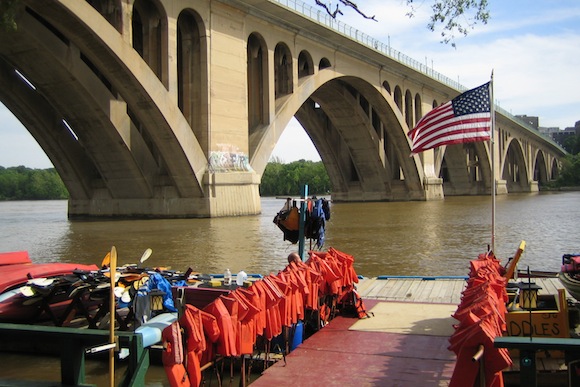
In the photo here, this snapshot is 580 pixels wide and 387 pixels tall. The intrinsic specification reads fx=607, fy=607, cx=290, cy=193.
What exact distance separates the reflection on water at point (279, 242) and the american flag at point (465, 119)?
4.20 metres

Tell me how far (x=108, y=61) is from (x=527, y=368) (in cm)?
2712

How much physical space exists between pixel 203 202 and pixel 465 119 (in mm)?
22187

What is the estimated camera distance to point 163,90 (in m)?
29.4

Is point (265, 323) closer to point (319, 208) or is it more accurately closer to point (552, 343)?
point (552, 343)

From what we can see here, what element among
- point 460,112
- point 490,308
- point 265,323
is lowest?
point 265,323

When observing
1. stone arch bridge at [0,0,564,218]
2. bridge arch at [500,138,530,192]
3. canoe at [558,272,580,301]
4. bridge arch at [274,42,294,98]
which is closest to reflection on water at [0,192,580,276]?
stone arch bridge at [0,0,564,218]

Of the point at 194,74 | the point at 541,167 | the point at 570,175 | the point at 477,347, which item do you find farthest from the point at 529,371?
the point at 541,167

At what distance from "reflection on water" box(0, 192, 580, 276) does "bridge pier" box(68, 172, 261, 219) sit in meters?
1.25

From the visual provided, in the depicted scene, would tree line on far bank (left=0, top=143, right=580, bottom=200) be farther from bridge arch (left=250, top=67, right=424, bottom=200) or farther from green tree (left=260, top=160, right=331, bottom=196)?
bridge arch (left=250, top=67, right=424, bottom=200)

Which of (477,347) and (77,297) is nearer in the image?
(477,347)

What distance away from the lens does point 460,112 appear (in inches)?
455

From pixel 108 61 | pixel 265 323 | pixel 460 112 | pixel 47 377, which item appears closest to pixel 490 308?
pixel 265 323

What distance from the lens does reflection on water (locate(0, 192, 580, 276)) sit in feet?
54.2

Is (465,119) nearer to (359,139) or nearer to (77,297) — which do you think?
(77,297)
